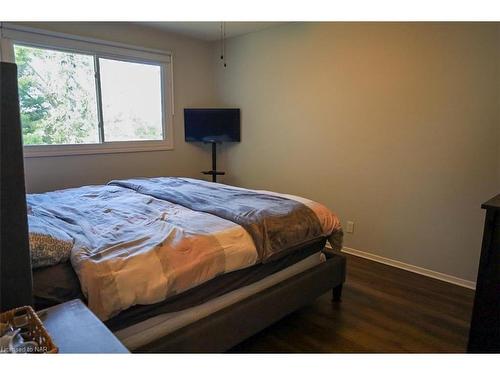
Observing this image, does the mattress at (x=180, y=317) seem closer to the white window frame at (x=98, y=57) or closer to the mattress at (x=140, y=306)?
the mattress at (x=140, y=306)

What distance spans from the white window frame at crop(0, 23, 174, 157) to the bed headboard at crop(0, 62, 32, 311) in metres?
2.57

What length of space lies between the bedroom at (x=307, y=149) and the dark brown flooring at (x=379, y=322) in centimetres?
1

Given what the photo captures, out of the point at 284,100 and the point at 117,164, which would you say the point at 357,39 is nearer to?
the point at 284,100

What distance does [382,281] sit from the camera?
280 centimetres

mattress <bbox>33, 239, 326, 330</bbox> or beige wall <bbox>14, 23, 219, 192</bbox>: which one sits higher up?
beige wall <bbox>14, 23, 219, 192</bbox>

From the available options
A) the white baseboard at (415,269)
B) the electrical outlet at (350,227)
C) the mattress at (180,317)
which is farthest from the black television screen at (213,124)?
the mattress at (180,317)

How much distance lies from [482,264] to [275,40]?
3.12 metres

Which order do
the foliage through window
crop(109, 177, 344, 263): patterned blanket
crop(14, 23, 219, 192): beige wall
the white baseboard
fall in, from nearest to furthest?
crop(109, 177, 344, 263): patterned blanket < the white baseboard < the foliage through window < crop(14, 23, 219, 192): beige wall

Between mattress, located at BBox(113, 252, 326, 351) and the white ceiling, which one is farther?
the white ceiling

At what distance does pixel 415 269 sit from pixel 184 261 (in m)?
2.36

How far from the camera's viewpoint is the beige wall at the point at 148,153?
3.36 m

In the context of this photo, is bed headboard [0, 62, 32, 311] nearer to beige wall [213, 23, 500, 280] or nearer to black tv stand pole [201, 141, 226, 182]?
beige wall [213, 23, 500, 280]

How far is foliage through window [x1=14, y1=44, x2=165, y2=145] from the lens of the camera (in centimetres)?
323

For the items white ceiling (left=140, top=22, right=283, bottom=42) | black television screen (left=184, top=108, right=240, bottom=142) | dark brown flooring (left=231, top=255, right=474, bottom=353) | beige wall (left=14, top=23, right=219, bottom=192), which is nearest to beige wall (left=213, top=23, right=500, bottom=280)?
white ceiling (left=140, top=22, right=283, bottom=42)
